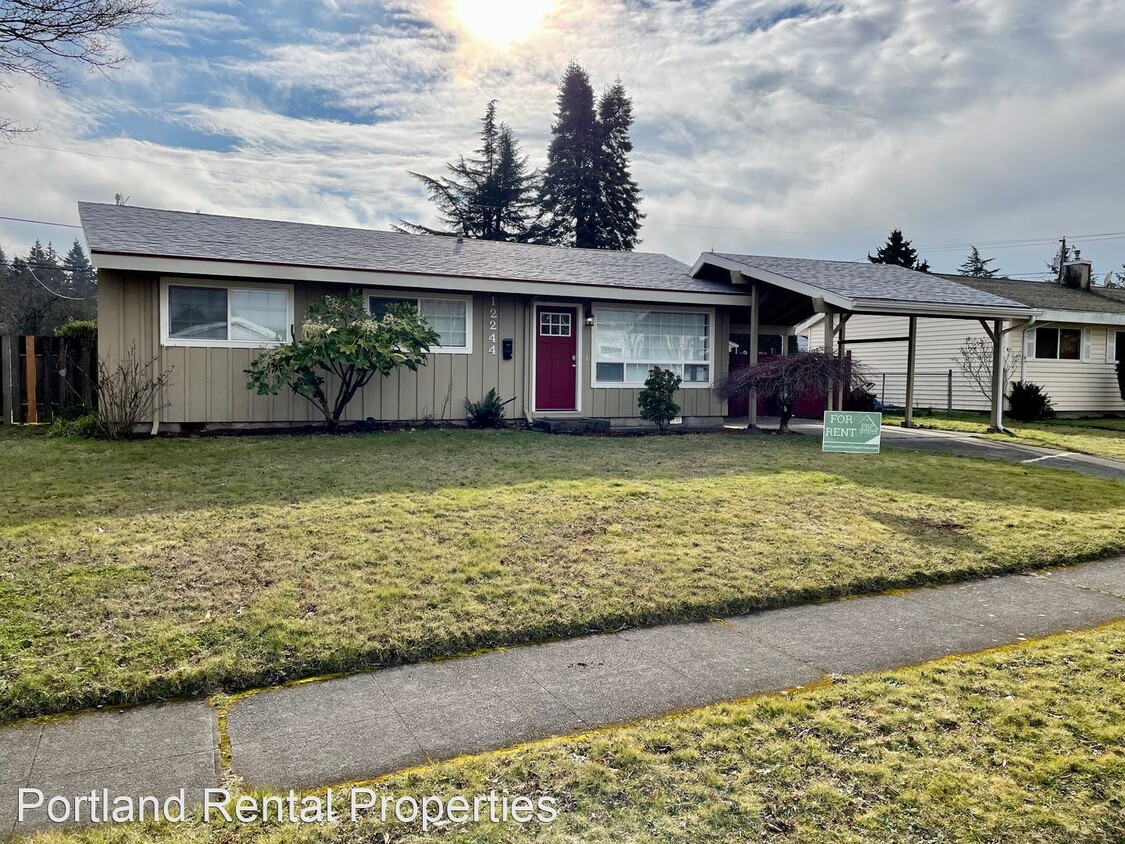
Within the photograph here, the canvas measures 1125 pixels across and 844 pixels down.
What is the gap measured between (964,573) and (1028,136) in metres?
13.1

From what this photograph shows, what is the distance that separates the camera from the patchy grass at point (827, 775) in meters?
2.24

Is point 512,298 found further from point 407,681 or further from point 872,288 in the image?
point 407,681

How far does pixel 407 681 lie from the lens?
346 cm

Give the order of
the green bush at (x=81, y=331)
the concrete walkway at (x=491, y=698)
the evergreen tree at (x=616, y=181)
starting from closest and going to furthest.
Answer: the concrete walkway at (x=491, y=698)
the green bush at (x=81, y=331)
the evergreen tree at (x=616, y=181)

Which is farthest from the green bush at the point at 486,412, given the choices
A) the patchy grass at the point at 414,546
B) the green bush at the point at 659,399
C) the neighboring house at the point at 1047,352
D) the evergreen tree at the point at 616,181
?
the evergreen tree at the point at 616,181

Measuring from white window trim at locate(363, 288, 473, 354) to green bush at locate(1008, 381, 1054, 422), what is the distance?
49.5 ft

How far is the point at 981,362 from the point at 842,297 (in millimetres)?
11208

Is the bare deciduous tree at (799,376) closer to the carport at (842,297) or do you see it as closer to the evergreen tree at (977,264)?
the carport at (842,297)

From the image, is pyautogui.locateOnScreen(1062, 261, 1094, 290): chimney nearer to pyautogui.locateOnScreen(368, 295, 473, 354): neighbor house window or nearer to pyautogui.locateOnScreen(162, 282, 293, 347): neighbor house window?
pyautogui.locateOnScreen(368, 295, 473, 354): neighbor house window

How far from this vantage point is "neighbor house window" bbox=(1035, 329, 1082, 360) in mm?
21016

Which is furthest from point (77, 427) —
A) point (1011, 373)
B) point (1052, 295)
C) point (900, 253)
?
point (900, 253)

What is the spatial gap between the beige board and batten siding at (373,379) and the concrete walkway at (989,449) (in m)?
3.38

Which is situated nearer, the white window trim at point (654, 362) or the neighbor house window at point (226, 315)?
the neighbor house window at point (226, 315)

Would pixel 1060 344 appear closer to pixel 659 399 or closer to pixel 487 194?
pixel 659 399
